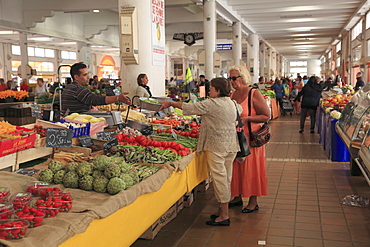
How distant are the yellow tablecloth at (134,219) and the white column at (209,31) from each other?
10495 mm

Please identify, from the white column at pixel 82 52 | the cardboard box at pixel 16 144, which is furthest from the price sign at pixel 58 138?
the white column at pixel 82 52

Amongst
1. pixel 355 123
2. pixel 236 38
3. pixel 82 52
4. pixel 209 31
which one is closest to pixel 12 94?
pixel 209 31

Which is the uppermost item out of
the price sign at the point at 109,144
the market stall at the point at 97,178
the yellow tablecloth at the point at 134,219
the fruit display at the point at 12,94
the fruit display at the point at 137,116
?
the fruit display at the point at 12,94

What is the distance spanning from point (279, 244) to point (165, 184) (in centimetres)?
128

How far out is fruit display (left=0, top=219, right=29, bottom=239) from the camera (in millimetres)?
2096

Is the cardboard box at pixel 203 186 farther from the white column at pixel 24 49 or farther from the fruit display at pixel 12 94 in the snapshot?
the white column at pixel 24 49

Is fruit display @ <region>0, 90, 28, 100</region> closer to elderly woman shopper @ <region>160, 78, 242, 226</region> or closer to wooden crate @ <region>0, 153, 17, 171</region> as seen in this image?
wooden crate @ <region>0, 153, 17, 171</region>

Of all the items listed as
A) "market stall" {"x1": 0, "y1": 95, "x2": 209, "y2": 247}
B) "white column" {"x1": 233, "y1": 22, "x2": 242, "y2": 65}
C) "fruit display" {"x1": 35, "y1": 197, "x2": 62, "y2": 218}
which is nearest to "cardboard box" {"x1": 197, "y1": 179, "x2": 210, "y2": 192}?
"market stall" {"x1": 0, "y1": 95, "x2": 209, "y2": 247}

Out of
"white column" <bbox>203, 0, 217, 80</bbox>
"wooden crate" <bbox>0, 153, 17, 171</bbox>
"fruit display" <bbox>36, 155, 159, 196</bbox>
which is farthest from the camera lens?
"white column" <bbox>203, 0, 217, 80</bbox>

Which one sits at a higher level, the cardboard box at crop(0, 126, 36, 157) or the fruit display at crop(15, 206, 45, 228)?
the cardboard box at crop(0, 126, 36, 157)

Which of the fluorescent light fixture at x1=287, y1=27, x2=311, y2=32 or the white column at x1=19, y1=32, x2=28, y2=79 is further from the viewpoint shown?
the fluorescent light fixture at x1=287, y1=27, x2=311, y2=32

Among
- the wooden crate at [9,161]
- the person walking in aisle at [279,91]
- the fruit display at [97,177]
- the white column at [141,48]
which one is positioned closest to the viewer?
the fruit display at [97,177]

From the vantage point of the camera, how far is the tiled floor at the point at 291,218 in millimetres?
4066

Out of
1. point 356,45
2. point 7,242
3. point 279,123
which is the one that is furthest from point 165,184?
point 356,45
